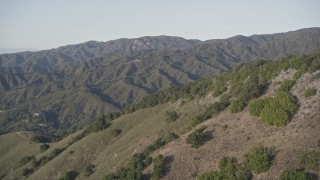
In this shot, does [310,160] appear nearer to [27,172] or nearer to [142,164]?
[142,164]

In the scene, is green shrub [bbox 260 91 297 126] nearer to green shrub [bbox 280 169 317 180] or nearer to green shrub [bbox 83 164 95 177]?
green shrub [bbox 280 169 317 180]

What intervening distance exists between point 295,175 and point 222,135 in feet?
53.0

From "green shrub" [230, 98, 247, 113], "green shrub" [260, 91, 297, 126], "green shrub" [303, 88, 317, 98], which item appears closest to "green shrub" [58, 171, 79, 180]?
"green shrub" [230, 98, 247, 113]

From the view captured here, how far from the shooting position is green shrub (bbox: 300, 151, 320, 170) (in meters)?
42.3

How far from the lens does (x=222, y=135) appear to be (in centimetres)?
5678

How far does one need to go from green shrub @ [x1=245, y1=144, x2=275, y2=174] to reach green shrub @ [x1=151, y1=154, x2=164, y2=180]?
12.0 meters

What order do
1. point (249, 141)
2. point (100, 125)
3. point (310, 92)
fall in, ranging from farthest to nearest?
1. point (100, 125)
2. point (310, 92)
3. point (249, 141)

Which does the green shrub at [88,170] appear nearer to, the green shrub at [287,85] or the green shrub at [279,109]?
the green shrub at [279,109]

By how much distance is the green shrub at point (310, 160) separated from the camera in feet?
139

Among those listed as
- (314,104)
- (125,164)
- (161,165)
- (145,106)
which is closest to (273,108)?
(314,104)

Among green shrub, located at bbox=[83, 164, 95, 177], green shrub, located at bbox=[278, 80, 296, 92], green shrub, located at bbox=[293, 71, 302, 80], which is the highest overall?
green shrub, located at bbox=[293, 71, 302, 80]

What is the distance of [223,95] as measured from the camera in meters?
75.2

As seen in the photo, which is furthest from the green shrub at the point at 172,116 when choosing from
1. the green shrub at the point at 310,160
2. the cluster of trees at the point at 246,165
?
the green shrub at the point at 310,160

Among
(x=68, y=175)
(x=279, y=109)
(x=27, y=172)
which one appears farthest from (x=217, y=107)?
(x=27, y=172)
